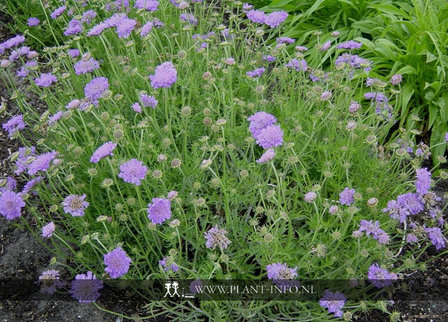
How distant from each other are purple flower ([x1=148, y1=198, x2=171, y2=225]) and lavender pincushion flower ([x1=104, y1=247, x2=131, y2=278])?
0.61 feet

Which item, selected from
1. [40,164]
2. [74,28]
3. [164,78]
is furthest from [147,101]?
[74,28]

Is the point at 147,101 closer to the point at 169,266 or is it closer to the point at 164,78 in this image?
the point at 164,78

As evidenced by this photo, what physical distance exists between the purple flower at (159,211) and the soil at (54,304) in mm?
507

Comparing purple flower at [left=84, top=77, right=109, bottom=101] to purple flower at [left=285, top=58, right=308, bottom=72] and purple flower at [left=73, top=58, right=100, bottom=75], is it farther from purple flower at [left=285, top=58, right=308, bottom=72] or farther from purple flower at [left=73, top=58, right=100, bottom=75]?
purple flower at [left=285, top=58, right=308, bottom=72]

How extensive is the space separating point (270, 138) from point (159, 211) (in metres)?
0.53

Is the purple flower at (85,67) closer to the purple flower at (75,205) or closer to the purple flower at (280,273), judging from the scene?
the purple flower at (75,205)

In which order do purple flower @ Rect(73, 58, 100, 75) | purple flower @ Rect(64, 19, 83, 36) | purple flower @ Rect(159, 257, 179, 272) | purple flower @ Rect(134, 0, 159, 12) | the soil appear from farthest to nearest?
purple flower @ Rect(64, 19, 83, 36)
purple flower @ Rect(134, 0, 159, 12)
purple flower @ Rect(73, 58, 100, 75)
the soil
purple flower @ Rect(159, 257, 179, 272)

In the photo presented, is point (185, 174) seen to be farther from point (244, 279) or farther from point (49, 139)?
point (49, 139)

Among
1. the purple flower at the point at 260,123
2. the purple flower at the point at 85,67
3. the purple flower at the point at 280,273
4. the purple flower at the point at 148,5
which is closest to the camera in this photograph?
the purple flower at the point at 280,273

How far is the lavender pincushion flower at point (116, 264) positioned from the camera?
1.96 m

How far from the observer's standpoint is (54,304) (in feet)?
7.89

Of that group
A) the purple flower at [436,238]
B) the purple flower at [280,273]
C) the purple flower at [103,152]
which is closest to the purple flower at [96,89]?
the purple flower at [103,152]

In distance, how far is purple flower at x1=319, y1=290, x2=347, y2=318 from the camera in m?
2.00

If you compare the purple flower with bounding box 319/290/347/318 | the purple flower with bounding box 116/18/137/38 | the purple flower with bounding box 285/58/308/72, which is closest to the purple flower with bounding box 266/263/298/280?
the purple flower with bounding box 319/290/347/318
